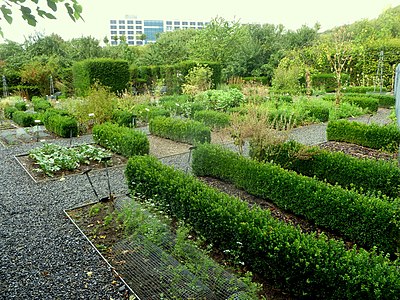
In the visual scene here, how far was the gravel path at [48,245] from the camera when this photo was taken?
325cm

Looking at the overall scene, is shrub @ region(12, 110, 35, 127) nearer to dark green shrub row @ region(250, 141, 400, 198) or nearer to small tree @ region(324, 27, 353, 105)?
dark green shrub row @ region(250, 141, 400, 198)

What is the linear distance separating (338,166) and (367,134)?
3325mm

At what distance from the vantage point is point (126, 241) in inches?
157

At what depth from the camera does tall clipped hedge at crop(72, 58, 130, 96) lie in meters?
17.1

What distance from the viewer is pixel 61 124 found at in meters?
10.2

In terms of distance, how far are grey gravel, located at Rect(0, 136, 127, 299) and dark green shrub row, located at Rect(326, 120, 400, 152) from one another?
Result: 18.1 ft

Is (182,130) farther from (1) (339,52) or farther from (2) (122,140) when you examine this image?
(1) (339,52)

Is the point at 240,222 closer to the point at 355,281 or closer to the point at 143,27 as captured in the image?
the point at 355,281

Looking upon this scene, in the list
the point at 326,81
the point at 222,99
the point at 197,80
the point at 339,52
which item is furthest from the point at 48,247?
the point at 326,81

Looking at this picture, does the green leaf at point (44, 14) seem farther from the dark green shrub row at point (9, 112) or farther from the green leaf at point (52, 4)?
the dark green shrub row at point (9, 112)

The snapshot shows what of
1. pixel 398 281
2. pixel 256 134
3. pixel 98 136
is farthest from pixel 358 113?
pixel 398 281

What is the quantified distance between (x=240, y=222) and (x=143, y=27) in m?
141

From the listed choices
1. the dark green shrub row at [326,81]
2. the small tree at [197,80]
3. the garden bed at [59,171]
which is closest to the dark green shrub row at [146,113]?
the garden bed at [59,171]

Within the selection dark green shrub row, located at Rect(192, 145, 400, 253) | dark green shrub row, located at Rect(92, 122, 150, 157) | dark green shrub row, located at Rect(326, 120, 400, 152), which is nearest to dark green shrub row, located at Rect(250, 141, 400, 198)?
dark green shrub row, located at Rect(192, 145, 400, 253)
